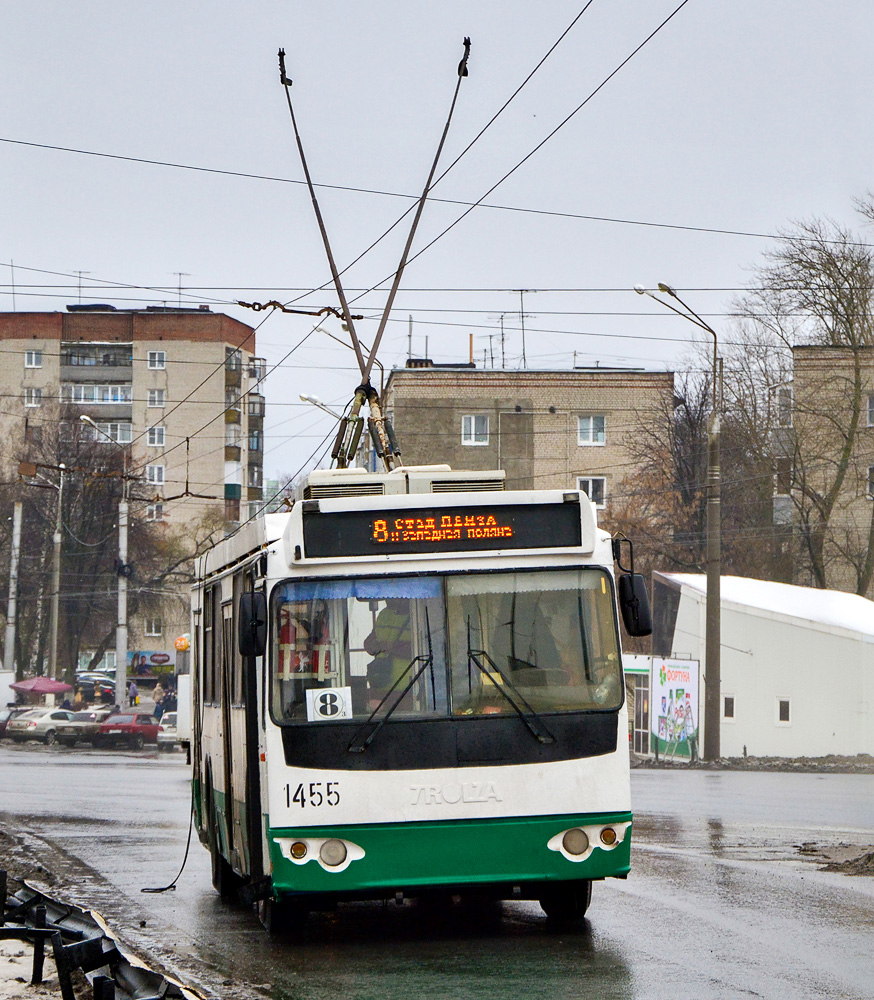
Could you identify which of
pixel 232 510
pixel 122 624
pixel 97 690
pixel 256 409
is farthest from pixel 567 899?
pixel 256 409

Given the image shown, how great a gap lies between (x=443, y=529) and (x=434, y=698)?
3.23 ft

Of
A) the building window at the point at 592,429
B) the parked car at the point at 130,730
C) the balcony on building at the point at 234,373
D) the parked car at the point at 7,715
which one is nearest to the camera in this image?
the parked car at the point at 130,730

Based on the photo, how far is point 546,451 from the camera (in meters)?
61.3

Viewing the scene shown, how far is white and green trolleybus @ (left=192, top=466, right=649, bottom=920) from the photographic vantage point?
8484 millimetres

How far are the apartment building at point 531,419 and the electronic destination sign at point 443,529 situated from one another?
50.7m

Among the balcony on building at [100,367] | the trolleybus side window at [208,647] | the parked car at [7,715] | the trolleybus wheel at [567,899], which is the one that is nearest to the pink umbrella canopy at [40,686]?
the parked car at [7,715]

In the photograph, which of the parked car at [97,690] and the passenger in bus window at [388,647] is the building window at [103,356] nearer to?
the parked car at [97,690]

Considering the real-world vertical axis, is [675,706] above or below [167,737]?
above

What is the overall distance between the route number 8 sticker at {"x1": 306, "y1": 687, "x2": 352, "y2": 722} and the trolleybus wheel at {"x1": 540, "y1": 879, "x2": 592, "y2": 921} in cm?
178

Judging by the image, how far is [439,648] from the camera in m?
8.71

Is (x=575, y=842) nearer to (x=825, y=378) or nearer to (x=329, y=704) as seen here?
(x=329, y=704)

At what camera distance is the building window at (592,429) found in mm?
61594

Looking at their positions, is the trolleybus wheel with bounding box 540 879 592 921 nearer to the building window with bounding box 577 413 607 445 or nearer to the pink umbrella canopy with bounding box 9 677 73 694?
the pink umbrella canopy with bounding box 9 677 73 694

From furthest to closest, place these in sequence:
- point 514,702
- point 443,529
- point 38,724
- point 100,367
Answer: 1. point 100,367
2. point 38,724
3. point 443,529
4. point 514,702
